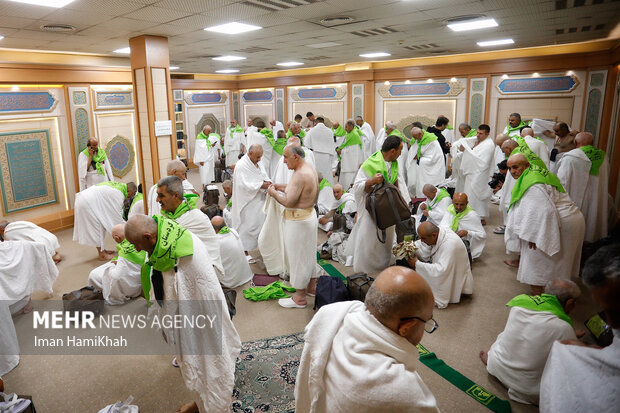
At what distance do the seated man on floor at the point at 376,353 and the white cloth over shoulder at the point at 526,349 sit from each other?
1886mm

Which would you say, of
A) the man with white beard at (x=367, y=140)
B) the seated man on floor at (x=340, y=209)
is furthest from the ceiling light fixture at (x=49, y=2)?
the man with white beard at (x=367, y=140)

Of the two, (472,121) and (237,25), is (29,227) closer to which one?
(237,25)

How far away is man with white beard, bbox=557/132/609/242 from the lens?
18.0 ft

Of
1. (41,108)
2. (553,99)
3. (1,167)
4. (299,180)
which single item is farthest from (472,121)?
(1,167)

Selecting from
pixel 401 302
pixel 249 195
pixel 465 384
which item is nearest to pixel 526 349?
pixel 465 384

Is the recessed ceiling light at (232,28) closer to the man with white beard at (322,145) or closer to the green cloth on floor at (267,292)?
the green cloth on floor at (267,292)

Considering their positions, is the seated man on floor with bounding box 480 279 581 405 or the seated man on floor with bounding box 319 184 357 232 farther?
the seated man on floor with bounding box 319 184 357 232

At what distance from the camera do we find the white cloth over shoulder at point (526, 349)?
288 centimetres

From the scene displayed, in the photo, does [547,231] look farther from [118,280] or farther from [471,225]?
[118,280]

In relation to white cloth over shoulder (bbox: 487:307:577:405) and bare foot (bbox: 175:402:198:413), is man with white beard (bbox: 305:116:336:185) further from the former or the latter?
bare foot (bbox: 175:402:198:413)

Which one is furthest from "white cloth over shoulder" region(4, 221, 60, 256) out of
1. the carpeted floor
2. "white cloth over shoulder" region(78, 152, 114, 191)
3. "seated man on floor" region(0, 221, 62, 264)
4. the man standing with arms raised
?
the man standing with arms raised

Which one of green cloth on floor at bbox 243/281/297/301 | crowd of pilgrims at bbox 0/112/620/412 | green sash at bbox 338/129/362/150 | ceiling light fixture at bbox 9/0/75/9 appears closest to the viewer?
crowd of pilgrims at bbox 0/112/620/412

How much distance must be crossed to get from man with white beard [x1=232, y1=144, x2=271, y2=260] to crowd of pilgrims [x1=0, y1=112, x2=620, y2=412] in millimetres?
21

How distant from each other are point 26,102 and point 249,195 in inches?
191
